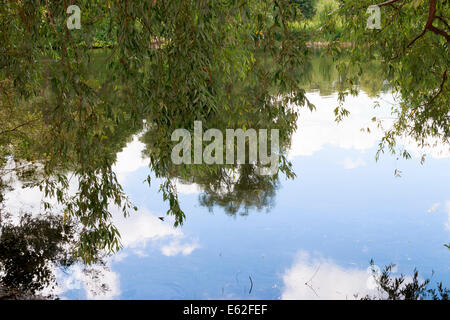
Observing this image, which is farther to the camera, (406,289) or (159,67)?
(406,289)

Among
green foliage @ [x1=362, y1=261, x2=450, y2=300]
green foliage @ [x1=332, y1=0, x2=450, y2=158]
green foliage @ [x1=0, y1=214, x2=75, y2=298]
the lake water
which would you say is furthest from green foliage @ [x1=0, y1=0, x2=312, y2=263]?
green foliage @ [x1=362, y1=261, x2=450, y2=300]

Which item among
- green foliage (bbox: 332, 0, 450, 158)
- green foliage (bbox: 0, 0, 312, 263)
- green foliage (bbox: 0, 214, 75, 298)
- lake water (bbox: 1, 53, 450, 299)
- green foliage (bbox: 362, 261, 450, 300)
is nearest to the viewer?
green foliage (bbox: 0, 0, 312, 263)

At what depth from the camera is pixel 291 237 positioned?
6855 mm

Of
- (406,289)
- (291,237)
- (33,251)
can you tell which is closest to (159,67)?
(33,251)

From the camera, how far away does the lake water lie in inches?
215

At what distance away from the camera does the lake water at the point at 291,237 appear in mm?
5469

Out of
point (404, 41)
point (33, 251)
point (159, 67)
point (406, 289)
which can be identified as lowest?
point (406, 289)

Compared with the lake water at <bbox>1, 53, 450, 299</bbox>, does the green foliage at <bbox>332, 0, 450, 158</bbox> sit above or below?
above

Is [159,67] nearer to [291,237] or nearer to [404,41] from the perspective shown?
[404,41]

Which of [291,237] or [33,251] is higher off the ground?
[33,251]

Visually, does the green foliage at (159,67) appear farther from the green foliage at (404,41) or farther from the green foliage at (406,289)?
the green foliage at (406,289)

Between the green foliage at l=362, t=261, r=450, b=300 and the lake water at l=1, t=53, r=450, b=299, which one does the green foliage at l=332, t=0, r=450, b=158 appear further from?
the lake water at l=1, t=53, r=450, b=299
